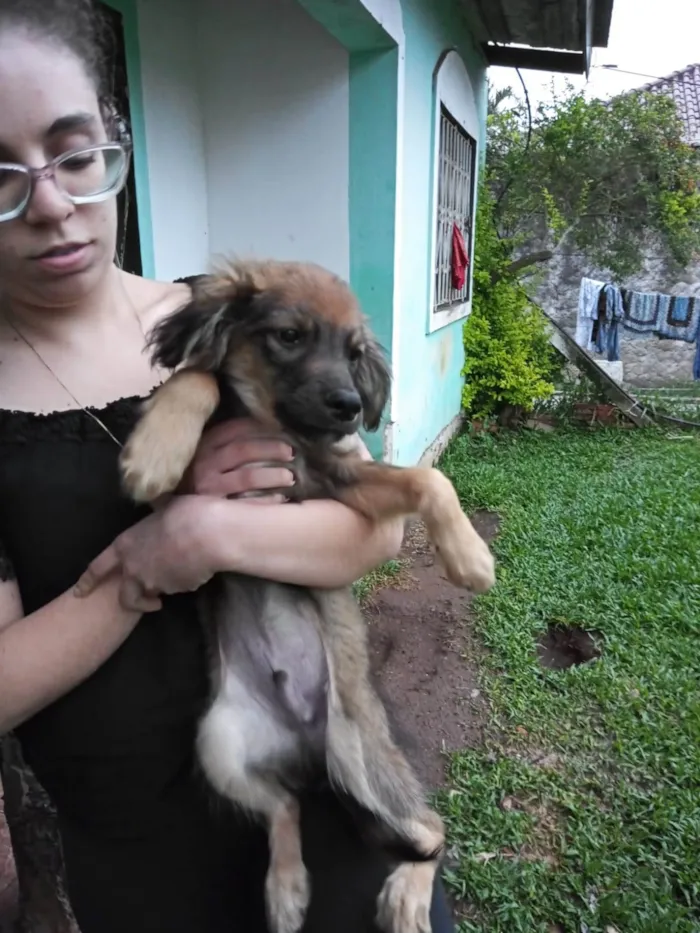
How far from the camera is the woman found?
1195 mm

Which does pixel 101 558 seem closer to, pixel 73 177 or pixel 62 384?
pixel 62 384

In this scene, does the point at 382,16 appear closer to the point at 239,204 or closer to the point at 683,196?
the point at 239,204

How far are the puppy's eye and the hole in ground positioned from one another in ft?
8.72

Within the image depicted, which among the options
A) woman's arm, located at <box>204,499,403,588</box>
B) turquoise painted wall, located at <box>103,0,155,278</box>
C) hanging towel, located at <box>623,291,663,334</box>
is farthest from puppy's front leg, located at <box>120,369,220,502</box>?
hanging towel, located at <box>623,291,663,334</box>

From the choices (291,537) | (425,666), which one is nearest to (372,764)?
(291,537)

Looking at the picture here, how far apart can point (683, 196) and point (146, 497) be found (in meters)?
13.4

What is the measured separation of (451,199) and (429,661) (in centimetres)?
480

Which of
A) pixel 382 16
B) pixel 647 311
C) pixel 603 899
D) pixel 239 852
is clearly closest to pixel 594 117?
pixel 647 311

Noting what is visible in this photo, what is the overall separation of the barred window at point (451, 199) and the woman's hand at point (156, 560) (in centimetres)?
525

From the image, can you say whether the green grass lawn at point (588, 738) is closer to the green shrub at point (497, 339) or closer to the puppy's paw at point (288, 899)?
the puppy's paw at point (288, 899)

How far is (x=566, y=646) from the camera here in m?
3.91

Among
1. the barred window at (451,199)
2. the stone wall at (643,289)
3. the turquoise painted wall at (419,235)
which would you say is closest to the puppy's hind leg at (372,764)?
the turquoise painted wall at (419,235)

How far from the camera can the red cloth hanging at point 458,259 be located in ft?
22.9

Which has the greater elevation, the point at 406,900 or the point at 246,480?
the point at 246,480
